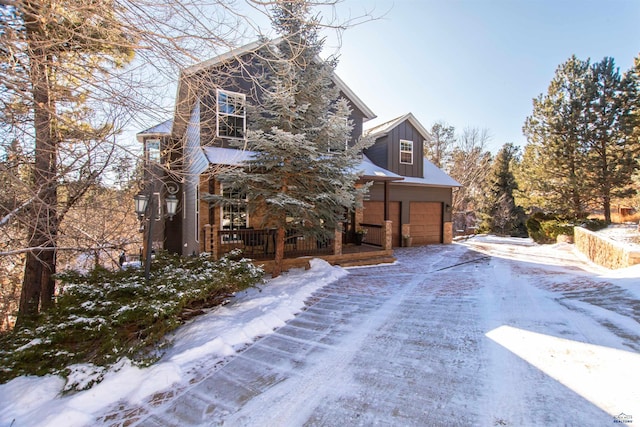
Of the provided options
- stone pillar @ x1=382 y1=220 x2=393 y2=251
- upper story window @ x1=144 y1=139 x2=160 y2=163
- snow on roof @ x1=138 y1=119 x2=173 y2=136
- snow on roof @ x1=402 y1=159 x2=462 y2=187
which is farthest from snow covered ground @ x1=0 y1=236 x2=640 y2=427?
snow on roof @ x1=402 y1=159 x2=462 y2=187

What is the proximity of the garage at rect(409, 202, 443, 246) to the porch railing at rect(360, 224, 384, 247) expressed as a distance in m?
3.31

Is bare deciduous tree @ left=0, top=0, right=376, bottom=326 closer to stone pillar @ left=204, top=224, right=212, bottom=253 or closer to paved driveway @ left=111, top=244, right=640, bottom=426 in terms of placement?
stone pillar @ left=204, top=224, right=212, bottom=253

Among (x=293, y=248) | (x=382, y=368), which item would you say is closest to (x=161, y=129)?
(x=293, y=248)

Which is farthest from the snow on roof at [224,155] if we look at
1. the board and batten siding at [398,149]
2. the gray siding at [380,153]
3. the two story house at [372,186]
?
the board and batten siding at [398,149]

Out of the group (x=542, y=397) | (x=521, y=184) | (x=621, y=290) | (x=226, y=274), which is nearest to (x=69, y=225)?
(x=226, y=274)

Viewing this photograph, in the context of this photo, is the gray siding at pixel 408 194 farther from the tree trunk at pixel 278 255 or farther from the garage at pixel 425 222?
the tree trunk at pixel 278 255

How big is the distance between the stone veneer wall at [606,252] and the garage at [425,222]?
17.4ft

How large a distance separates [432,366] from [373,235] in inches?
305

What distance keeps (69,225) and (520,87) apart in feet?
66.9

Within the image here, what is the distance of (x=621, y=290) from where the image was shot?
16.1 feet

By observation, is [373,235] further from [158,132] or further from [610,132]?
[610,132]

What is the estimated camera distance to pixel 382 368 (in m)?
2.90

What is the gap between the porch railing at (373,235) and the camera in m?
9.93

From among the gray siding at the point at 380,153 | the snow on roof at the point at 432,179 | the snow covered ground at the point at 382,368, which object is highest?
the gray siding at the point at 380,153
